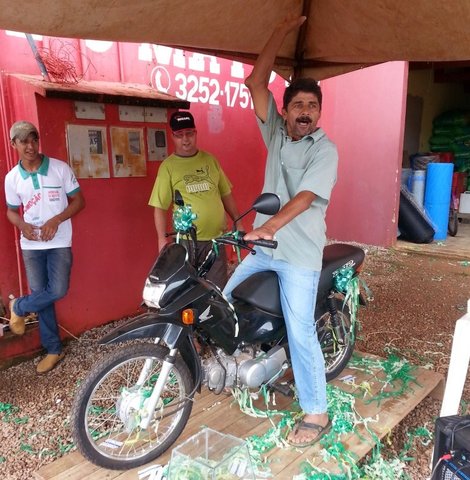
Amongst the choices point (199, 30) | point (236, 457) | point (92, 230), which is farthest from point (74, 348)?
point (199, 30)

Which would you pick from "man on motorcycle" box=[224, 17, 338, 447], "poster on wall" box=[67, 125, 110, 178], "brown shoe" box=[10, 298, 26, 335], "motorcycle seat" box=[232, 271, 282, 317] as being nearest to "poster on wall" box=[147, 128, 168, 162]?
"poster on wall" box=[67, 125, 110, 178]

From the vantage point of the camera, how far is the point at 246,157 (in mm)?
5797

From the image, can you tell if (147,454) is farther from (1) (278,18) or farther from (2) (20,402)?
(1) (278,18)

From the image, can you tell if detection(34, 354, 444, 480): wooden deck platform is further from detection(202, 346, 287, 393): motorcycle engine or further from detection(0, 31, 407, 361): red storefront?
detection(0, 31, 407, 361): red storefront

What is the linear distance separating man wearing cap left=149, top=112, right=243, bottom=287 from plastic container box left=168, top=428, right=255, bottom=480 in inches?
46.8

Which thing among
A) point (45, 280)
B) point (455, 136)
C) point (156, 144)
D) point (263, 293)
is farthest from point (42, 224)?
point (455, 136)

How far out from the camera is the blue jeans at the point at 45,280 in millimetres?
3340

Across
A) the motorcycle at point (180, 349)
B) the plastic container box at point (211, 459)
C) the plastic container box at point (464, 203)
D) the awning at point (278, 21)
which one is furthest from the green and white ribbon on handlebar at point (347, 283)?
the plastic container box at point (464, 203)

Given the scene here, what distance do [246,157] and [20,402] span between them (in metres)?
3.82

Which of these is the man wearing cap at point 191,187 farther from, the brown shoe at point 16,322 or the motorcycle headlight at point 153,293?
the brown shoe at point 16,322

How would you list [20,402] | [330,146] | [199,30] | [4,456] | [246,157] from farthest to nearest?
[246,157] → [20,402] → [199,30] → [4,456] → [330,146]

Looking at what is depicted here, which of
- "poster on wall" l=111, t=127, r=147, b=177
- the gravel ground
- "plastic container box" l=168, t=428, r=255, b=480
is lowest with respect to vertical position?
the gravel ground

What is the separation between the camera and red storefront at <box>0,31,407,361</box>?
352 centimetres

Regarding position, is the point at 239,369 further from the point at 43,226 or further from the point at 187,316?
the point at 43,226
